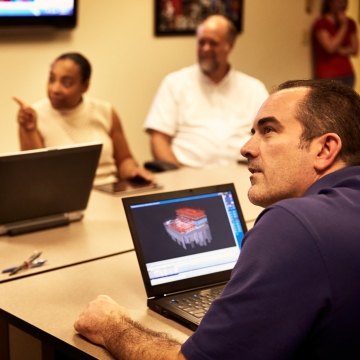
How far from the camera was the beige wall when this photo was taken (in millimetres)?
4285

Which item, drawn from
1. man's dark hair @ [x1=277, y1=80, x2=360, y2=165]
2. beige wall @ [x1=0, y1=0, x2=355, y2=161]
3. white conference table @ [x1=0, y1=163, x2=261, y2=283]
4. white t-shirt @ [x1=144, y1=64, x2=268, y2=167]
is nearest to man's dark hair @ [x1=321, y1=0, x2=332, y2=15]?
beige wall @ [x1=0, y1=0, x2=355, y2=161]

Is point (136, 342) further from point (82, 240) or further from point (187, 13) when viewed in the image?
point (187, 13)

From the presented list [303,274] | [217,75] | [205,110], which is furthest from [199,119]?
[303,274]

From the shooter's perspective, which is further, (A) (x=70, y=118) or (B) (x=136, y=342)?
(A) (x=70, y=118)

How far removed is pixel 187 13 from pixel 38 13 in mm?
1269

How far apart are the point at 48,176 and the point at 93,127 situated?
3.74 feet

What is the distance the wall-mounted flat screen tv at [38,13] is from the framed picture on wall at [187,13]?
2.46 ft

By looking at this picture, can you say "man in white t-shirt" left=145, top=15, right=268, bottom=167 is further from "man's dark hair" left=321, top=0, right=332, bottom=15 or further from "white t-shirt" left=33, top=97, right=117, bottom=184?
"man's dark hair" left=321, top=0, right=332, bottom=15

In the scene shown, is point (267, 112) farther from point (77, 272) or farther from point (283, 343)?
point (77, 272)

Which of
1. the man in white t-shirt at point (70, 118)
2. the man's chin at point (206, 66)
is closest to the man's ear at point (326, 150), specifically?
the man in white t-shirt at point (70, 118)

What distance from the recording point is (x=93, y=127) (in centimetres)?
349

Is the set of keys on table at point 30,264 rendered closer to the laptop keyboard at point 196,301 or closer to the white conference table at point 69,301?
the white conference table at point 69,301

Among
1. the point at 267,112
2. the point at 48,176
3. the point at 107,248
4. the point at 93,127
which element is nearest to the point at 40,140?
the point at 93,127

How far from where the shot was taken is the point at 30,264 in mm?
2084
